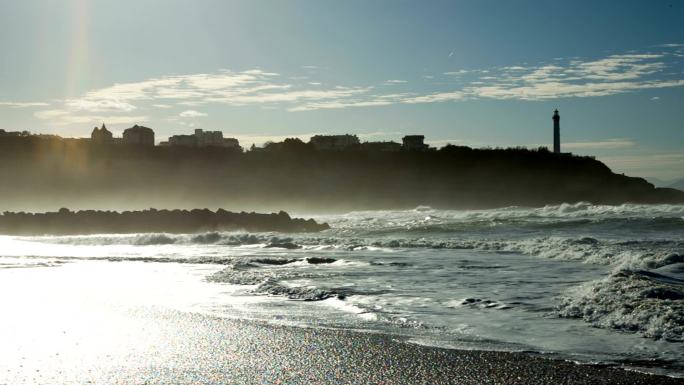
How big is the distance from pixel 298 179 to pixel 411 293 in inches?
3506

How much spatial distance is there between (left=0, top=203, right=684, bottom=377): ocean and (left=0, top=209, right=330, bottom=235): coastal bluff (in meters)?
14.9

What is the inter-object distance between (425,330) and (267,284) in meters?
4.60

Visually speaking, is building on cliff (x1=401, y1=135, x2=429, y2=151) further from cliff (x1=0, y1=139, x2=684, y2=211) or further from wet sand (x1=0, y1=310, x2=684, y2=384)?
wet sand (x1=0, y1=310, x2=684, y2=384)

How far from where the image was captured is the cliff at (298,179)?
8894 cm

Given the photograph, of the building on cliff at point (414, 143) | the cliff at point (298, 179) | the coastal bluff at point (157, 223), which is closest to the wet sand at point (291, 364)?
the coastal bluff at point (157, 223)

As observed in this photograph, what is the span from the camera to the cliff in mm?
88938

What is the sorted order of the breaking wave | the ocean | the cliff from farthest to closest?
the cliff, the breaking wave, the ocean

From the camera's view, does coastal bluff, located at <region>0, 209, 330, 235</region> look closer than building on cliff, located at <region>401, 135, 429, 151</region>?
Yes

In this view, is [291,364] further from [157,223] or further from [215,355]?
[157,223]

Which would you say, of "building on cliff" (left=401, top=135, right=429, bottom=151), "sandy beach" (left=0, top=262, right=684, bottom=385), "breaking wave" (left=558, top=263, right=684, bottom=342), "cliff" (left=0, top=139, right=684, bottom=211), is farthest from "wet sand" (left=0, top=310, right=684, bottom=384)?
"building on cliff" (left=401, top=135, right=429, bottom=151)

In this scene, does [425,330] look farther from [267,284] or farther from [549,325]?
[267,284]

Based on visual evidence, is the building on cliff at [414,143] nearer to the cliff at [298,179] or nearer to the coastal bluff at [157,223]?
the cliff at [298,179]

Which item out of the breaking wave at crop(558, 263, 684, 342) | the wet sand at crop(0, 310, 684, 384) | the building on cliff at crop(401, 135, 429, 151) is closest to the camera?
the wet sand at crop(0, 310, 684, 384)

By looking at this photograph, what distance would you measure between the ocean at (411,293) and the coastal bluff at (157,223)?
14851 millimetres
